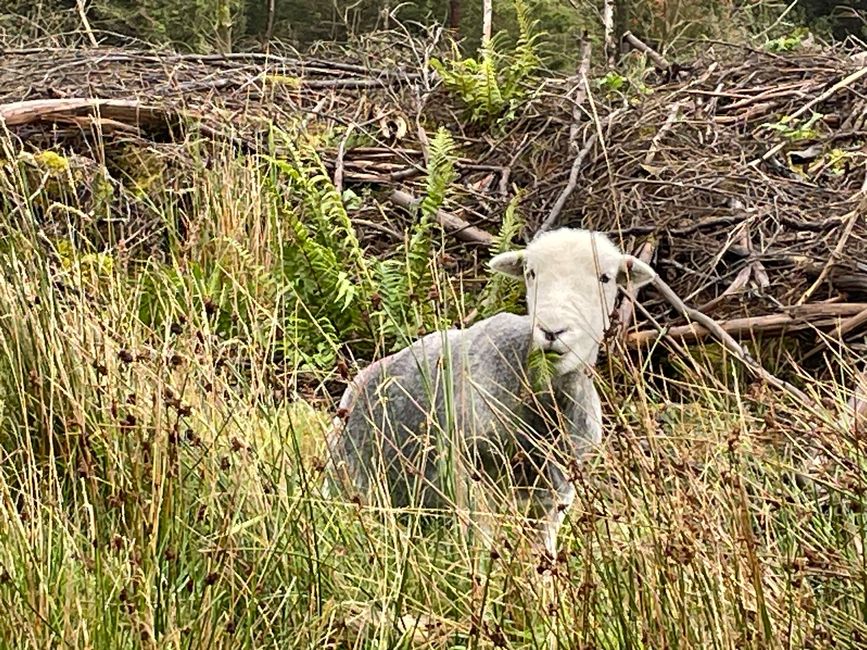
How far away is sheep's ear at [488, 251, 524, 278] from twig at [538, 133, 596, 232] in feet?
6.71

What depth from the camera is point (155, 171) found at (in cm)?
764

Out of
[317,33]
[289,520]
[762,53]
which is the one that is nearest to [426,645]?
[289,520]

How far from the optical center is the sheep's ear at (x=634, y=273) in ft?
14.7

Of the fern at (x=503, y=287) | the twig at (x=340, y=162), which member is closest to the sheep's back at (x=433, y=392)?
the fern at (x=503, y=287)

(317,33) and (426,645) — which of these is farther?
(317,33)

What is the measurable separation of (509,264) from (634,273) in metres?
0.49

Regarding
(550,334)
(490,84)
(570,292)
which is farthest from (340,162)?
(550,334)

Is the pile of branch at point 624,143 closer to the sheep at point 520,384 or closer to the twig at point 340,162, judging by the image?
the twig at point 340,162

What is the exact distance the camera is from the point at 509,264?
4.62m

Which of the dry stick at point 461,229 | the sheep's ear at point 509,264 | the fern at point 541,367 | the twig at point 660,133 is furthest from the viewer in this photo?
the twig at point 660,133

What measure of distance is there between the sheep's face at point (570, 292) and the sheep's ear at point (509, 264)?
157 mm

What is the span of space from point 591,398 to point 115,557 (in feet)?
6.07

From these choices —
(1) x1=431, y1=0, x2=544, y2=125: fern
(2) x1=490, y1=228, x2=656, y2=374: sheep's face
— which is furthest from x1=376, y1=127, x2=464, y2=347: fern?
(2) x1=490, y1=228, x2=656, y2=374: sheep's face

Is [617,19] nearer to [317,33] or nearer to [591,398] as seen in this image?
[317,33]
